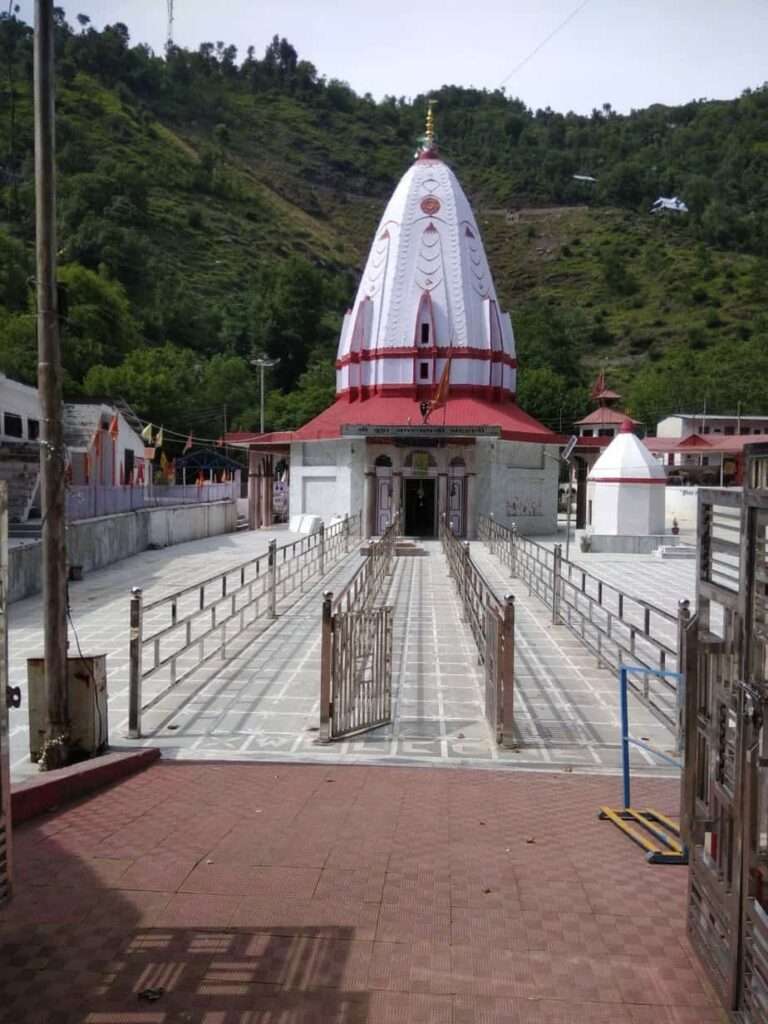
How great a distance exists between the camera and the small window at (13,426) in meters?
21.1

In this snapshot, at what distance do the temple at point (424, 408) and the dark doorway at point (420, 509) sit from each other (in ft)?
0.16

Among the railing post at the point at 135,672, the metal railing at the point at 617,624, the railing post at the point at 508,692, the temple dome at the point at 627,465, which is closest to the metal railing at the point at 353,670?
the railing post at the point at 508,692

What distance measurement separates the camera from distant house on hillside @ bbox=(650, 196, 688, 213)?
364ft

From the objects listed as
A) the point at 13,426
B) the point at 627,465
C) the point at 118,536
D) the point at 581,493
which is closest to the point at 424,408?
the point at 627,465

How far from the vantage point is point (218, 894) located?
3.66 metres

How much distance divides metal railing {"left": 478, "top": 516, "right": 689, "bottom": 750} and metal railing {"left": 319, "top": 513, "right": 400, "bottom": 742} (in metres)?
2.07

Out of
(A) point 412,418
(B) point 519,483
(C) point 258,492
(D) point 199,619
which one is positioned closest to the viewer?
(D) point 199,619

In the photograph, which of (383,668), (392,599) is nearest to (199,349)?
(392,599)

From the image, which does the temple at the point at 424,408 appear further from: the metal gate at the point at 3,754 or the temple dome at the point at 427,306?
the metal gate at the point at 3,754

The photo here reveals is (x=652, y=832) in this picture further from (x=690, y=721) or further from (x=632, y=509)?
(x=632, y=509)

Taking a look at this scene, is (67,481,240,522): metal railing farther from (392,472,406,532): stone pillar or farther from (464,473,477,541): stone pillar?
(464,473,477,541): stone pillar

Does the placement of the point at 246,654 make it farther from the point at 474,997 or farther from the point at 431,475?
the point at 431,475

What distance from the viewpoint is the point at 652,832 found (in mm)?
4477

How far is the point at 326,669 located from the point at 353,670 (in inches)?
18.5
